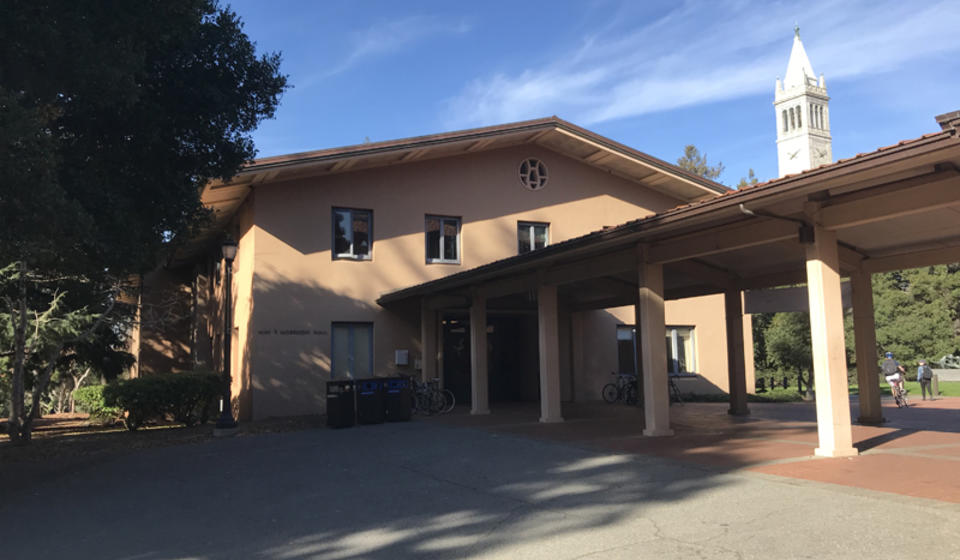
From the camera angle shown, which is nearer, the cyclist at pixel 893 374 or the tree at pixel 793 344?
the cyclist at pixel 893 374

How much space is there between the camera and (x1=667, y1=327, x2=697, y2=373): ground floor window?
22906 millimetres

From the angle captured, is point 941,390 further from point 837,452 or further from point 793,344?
point 837,452

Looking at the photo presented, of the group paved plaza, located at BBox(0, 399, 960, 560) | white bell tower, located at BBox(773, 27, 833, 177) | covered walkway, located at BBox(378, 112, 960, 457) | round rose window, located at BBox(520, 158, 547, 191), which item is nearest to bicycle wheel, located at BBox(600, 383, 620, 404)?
covered walkway, located at BBox(378, 112, 960, 457)

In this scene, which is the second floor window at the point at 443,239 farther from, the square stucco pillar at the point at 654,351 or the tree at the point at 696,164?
the tree at the point at 696,164

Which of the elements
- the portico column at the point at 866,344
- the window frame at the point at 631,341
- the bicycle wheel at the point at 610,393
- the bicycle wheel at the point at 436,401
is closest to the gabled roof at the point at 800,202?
the portico column at the point at 866,344

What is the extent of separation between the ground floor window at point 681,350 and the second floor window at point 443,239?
789 cm

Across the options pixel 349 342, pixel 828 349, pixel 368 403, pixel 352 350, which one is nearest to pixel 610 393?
pixel 352 350

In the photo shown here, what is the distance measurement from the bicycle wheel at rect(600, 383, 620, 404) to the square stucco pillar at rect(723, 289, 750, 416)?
4959mm

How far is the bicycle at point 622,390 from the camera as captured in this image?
1931cm

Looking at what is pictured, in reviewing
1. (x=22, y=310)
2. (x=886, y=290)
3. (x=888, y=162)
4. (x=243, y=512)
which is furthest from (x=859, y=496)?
(x=886, y=290)

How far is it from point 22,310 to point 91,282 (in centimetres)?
312

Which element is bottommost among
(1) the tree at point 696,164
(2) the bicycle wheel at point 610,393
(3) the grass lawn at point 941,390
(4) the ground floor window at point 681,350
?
(3) the grass lawn at point 941,390

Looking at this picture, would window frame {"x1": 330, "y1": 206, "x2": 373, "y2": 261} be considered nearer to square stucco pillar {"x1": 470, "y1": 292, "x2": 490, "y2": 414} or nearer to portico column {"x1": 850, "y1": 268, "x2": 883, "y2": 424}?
square stucco pillar {"x1": 470, "y1": 292, "x2": 490, "y2": 414}

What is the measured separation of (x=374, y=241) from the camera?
62.1ft
